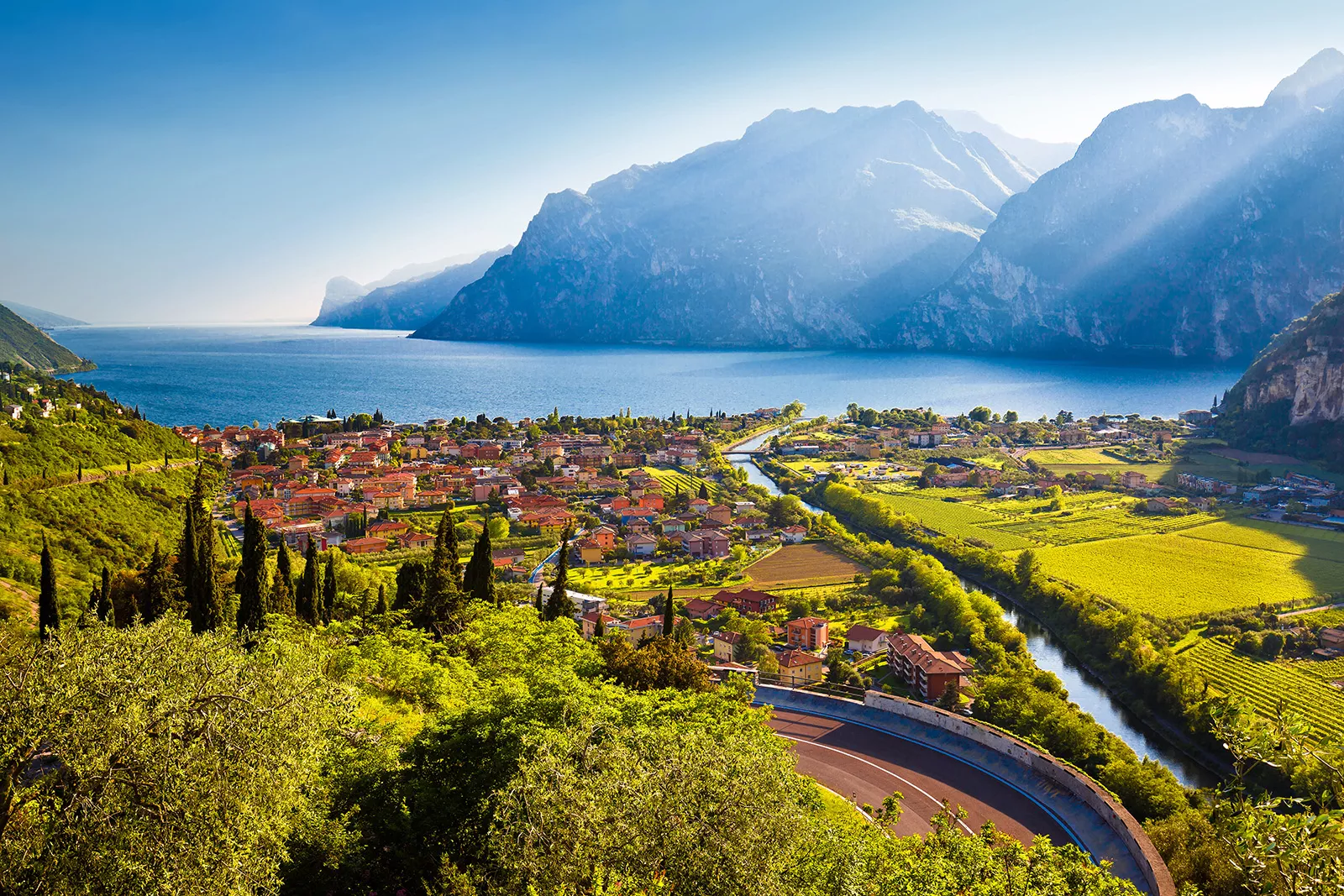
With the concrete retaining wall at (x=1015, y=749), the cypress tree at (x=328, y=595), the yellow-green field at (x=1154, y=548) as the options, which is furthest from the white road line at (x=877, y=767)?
the yellow-green field at (x=1154, y=548)

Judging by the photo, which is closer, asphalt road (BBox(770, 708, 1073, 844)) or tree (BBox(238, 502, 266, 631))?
asphalt road (BBox(770, 708, 1073, 844))

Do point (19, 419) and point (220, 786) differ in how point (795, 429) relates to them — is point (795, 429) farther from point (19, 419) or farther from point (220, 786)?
point (220, 786)

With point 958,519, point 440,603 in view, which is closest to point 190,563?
point 440,603

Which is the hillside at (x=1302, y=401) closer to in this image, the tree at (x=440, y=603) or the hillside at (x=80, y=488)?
the tree at (x=440, y=603)

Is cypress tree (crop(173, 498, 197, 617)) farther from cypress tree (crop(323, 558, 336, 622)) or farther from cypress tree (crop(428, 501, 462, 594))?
cypress tree (crop(428, 501, 462, 594))

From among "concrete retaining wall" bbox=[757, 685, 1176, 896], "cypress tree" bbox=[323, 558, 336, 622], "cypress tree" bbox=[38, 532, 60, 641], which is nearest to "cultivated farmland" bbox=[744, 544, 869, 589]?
"concrete retaining wall" bbox=[757, 685, 1176, 896]
